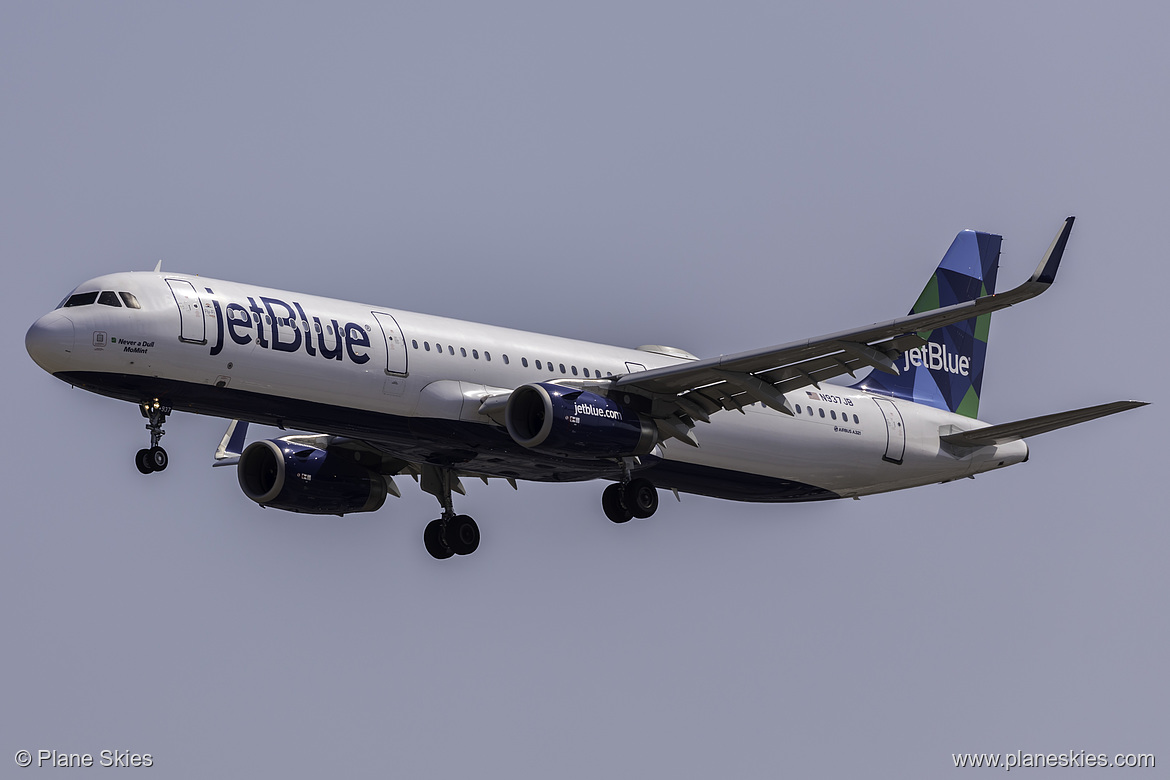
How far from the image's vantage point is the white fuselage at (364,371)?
34.5m

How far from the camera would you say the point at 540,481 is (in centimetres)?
4159

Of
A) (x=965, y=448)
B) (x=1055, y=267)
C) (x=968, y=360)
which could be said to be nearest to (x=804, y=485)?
(x=965, y=448)

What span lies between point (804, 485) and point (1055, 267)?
13567 millimetres

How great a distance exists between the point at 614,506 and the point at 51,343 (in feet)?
46.3

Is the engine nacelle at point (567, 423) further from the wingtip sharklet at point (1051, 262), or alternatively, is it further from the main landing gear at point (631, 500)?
the wingtip sharklet at point (1051, 262)

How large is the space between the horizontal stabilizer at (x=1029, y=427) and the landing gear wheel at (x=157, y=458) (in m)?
20.7

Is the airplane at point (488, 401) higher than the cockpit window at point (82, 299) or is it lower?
lower

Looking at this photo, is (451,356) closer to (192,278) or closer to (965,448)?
(192,278)

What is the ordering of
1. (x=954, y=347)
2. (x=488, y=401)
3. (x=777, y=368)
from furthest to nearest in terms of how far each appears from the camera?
(x=954, y=347)
(x=777, y=368)
(x=488, y=401)

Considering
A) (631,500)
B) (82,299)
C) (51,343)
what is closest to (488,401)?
(631,500)

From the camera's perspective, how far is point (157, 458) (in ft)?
114

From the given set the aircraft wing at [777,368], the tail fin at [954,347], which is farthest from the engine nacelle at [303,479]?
the tail fin at [954,347]

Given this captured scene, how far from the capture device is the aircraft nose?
34188mm

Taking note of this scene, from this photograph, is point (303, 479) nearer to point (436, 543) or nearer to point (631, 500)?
point (436, 543)
